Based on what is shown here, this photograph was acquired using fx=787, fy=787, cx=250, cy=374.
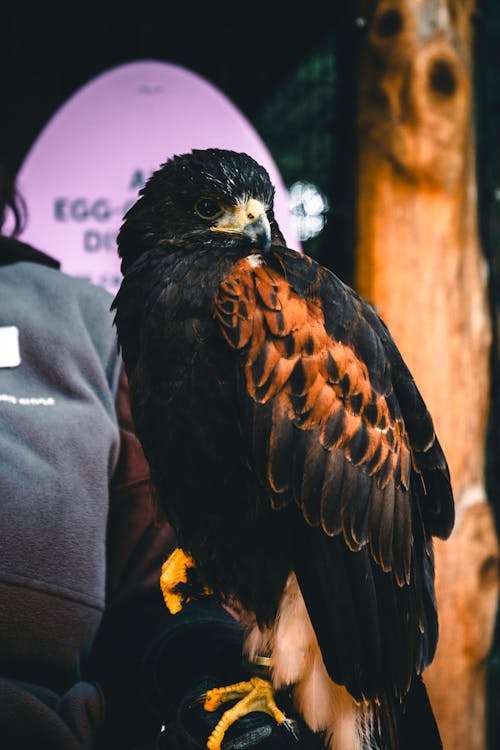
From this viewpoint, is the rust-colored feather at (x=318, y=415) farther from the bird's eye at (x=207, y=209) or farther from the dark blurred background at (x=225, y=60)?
the dark blurred background at (x=225, y=60)

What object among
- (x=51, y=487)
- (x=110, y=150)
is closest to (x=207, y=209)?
(x=51, y=487)

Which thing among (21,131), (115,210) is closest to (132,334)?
(115,210)

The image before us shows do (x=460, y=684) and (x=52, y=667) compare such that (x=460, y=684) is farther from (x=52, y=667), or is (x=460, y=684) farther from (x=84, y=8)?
(x=84, y=8)

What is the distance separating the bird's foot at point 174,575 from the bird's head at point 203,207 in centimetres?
59

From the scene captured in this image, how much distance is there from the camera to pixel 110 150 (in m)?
2.70

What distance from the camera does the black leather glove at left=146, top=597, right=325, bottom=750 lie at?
145 cm

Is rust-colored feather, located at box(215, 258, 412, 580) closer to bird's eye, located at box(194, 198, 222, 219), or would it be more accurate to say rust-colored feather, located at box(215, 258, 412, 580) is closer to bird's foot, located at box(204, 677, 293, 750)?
bird's eye, located at box(194, 198, 222, 219)

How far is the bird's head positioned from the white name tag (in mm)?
300

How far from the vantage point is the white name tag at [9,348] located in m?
1.66

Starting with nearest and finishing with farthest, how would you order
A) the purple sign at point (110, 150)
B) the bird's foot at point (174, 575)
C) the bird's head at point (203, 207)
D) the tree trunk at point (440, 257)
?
the bird's head at point (203, 207) → the bird's foot at point (174, 575) → the tree trunk at point (440, 257) → the purple sign at point (110, 150)

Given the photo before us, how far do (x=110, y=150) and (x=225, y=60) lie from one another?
101 cm

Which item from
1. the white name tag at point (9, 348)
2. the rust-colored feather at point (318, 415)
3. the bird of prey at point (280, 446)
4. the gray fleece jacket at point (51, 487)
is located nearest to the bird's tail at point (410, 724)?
the bird of prey at point (280, 446)

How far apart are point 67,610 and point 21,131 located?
251 cm

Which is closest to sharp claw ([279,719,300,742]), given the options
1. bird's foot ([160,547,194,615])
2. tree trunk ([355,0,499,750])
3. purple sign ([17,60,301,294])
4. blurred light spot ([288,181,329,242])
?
bird's foot ([160,547,194,615])
